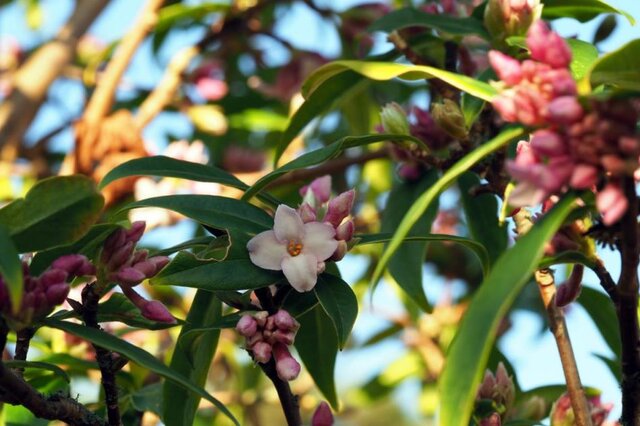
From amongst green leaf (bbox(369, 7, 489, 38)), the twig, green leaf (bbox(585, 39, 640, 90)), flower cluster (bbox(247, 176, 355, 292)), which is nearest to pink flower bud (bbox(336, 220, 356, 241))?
flower cluster (bbox(247, 176, 355, 292))

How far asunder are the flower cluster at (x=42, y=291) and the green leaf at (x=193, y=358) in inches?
7.5

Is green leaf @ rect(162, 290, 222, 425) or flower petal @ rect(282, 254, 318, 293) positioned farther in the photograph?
green leaf @ rect(162, 290, 222, 425)

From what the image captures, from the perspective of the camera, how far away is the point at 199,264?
100 centimetres

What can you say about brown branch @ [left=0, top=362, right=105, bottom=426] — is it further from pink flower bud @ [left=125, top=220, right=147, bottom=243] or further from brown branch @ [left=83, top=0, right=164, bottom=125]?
brown branch @ [left=83, top=0, right=164, bottom=125]

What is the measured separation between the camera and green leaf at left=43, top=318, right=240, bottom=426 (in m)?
0.90

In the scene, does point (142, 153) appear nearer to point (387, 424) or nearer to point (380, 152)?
point (380, 152)

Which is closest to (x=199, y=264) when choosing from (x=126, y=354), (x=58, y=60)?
(x=126, y=354)

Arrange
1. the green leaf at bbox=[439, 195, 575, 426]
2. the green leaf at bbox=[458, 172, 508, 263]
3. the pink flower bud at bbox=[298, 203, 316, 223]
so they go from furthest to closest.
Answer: the green leaf at bbox=[458, 172, 508, 263] < the pink flower bud at bbox=[298, 203, 316, 223] < the green leaf at bbox=[439, 195, 575, 426]

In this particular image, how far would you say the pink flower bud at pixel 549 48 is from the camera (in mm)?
837

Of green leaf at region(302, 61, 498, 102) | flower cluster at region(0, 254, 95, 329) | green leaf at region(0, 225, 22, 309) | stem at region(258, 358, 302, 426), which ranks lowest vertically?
stem at region(258, 358, 302, 426)

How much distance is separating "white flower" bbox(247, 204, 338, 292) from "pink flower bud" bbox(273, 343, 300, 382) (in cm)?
7

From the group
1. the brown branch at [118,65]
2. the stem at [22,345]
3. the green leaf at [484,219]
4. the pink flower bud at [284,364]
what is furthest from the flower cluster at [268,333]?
the brown branch at [118,65]

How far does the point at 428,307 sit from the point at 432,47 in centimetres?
42

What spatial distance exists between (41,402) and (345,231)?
0.34m
